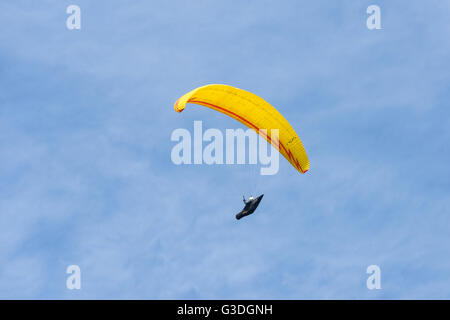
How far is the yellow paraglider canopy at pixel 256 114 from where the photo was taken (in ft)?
197

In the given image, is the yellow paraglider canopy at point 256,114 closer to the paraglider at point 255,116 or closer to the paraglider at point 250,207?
the paraglider at point 255,116

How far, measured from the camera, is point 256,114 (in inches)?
2414

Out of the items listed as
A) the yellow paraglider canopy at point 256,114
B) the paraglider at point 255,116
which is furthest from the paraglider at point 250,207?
the yellow paraglider canopy at point 256,114

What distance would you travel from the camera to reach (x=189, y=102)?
59375mm

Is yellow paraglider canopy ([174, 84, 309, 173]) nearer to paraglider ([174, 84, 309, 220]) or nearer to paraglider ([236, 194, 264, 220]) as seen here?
paraglider ([174, 84, 309, 220])

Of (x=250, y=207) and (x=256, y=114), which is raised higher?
(x=256, y=114)

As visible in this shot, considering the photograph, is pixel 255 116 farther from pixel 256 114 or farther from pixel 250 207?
pixel 250 207

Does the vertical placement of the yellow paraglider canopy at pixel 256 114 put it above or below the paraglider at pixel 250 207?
above

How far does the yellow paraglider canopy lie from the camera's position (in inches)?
2368

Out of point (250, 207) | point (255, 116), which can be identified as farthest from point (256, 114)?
point (250, 207)
